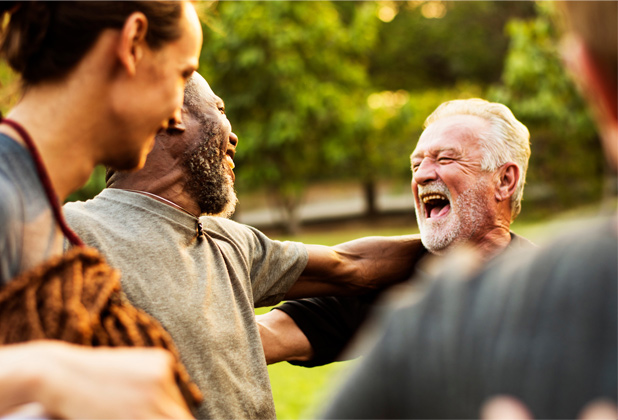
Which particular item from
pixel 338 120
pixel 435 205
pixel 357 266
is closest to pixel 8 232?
pixel 357 266

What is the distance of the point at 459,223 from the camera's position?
10.2ft

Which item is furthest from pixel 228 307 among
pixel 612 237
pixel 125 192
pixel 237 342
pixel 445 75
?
pixel 445 75

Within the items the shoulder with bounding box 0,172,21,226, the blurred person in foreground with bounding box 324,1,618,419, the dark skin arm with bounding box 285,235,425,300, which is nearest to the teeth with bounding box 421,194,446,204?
the dark skin arm with bounding box 285,235,425,300

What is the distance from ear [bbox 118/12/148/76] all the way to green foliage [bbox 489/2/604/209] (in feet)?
55.8

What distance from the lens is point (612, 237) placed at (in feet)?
2.48

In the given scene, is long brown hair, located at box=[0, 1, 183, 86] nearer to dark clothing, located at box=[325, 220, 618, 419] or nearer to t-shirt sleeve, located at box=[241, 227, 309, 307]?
dark clothing, located at box=[325, 220, 618, 419]

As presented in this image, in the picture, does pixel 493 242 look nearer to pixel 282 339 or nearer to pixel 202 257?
pixel 282 339

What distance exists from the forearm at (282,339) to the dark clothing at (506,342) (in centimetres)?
193

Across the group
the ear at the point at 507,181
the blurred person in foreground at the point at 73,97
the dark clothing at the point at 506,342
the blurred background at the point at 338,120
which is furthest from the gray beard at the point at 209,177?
the blurred background at the point at 338,120

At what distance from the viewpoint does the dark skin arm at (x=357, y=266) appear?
2790 mm

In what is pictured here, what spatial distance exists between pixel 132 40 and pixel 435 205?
7.31 feet

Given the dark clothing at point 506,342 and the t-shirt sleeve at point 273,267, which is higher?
the dark clothing at point 506,342

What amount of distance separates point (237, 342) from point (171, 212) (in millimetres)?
515

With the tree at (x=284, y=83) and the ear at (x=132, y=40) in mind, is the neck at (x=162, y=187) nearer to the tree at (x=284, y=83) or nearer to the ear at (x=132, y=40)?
the ear at (x=132, y=40)
